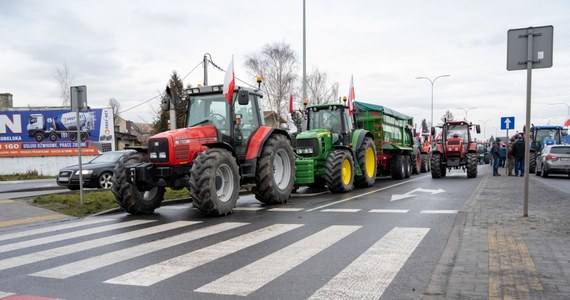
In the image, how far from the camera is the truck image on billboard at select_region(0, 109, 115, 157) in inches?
1228

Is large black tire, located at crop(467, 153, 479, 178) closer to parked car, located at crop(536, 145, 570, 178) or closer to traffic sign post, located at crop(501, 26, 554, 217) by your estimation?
parked car, located at crop(536, 145, 570, 178)

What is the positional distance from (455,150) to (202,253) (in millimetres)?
17361

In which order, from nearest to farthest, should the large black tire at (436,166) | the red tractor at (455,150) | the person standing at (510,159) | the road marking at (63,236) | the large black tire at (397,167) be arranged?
1. the road marking at (63,236)
2. the large black tire at (397,167)
3. the large black tire at (436,166)
4. the red tractor at (455,150)
5. the person standing at (510,159)

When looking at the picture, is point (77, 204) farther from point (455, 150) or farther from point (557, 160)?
point (557, 160)

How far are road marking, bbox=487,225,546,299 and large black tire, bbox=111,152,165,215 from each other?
22.4ft

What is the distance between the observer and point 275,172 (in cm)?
1177

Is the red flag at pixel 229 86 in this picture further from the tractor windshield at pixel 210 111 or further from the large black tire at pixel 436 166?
the large black tire at pixel 436 166

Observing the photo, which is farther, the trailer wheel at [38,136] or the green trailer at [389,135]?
the trailer wheel at [38,136]

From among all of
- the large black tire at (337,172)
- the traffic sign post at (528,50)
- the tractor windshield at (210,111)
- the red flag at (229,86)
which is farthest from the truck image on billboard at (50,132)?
the traffic sign post at (528,50)

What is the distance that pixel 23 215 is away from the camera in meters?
10.5

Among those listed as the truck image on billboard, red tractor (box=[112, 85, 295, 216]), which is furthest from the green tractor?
the truck image on billboard

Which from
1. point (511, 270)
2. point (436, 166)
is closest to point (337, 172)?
point (436, 166)

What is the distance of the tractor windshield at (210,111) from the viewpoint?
1034cm

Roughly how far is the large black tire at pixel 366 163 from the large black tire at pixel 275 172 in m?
4.21
